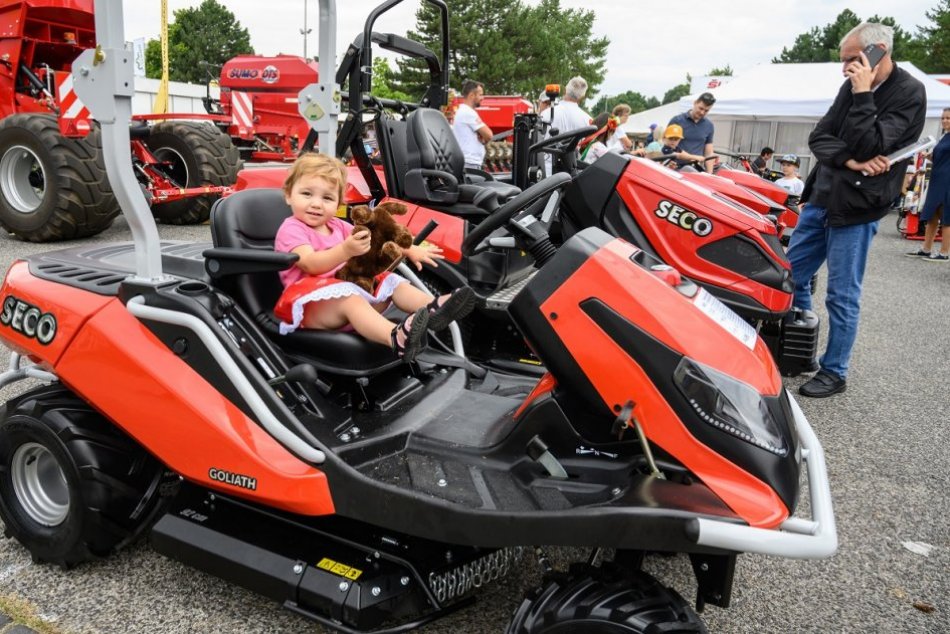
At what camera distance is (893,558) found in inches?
101

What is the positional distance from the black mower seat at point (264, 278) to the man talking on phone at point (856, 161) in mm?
2775

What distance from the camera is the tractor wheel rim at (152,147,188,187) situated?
7590 mm

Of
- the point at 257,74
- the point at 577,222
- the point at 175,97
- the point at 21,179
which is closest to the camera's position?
the point at 577,222

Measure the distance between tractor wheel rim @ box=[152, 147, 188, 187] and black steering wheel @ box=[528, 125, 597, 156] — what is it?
462 cm

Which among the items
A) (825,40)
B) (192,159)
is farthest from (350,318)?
(825,40)

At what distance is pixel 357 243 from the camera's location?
7.00ft

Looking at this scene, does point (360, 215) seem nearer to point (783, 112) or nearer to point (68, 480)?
point (68, 480)

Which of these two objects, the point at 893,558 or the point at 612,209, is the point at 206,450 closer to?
the point at 893,558

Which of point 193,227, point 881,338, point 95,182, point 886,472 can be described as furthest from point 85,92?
point 193,227

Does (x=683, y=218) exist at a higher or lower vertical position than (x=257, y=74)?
lower

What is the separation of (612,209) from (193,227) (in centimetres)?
552

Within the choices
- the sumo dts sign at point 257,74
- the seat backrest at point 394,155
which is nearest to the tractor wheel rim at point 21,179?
the seat backrest at point 394,155

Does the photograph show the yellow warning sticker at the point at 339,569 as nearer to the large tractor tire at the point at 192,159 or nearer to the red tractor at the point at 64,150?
the red tractor at the point at 64,150

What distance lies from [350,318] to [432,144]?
243 cm
